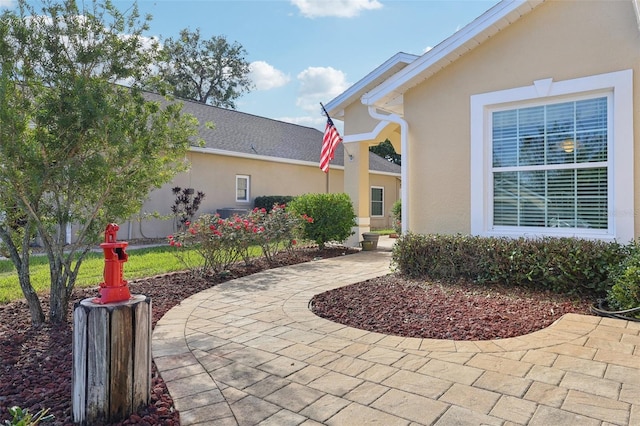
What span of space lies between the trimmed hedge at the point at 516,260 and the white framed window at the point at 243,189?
10.3 metres

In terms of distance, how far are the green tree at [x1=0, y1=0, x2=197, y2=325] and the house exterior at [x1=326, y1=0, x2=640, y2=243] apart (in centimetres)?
421

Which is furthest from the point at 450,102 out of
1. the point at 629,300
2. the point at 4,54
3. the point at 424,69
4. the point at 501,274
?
the point at 4,54

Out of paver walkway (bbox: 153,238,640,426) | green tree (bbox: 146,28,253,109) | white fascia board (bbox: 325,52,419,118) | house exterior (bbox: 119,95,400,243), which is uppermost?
green tree (bbox: 146,28,253,109)

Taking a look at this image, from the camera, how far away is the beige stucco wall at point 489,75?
5.61m

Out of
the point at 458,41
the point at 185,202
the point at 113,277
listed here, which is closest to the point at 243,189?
the point at 185,202

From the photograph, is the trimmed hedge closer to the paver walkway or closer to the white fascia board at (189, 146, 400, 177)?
the paver walkway

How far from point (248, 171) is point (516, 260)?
12093mm

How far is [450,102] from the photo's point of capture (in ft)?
22.7

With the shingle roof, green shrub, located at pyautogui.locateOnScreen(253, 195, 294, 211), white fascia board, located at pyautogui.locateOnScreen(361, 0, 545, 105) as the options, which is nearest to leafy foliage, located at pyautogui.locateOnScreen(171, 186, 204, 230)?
the shingle roof

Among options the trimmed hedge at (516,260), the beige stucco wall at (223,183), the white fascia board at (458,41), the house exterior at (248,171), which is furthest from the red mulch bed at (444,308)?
the beige stucco wall at (223,183)

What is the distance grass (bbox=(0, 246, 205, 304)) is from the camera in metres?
6.30

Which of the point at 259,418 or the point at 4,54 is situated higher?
the point at 4,54

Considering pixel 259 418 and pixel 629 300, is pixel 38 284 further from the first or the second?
pixel 629 300

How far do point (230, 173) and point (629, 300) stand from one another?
13273 millimetres
